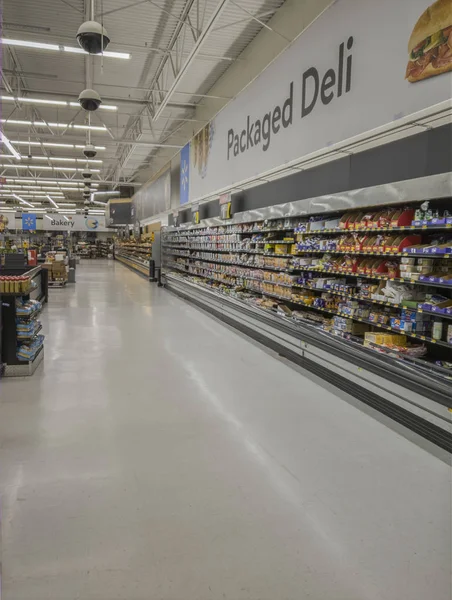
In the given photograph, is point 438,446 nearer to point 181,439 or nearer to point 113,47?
point 181,439

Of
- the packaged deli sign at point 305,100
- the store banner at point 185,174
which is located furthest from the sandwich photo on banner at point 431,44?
the store banner at point 185,174

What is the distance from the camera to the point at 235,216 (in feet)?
28.6

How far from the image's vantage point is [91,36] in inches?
190

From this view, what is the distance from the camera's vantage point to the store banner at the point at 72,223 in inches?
1291

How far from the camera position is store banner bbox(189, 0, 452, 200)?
3953 mm

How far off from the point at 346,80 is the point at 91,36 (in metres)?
2.91

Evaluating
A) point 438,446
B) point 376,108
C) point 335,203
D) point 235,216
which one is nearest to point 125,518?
point 438,446

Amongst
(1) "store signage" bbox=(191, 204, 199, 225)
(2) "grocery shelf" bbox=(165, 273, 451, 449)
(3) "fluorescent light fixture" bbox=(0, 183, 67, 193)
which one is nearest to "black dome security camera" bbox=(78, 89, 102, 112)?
(2) "grocery shelf" bbox=(165, 273, 451, 449)

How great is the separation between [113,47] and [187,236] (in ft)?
17.3

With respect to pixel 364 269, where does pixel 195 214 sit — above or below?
above

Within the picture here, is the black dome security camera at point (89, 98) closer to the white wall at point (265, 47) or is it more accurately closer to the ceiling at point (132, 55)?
the ceiling at point (132, 55)

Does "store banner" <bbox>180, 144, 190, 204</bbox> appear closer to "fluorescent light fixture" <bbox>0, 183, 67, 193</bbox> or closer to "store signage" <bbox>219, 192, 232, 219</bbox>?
"store signage" <bbox>219, 192, 232, 219</bbox>

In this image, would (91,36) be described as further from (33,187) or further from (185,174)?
(33,187)

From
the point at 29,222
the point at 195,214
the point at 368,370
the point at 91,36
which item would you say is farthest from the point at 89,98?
the point at 29,222
